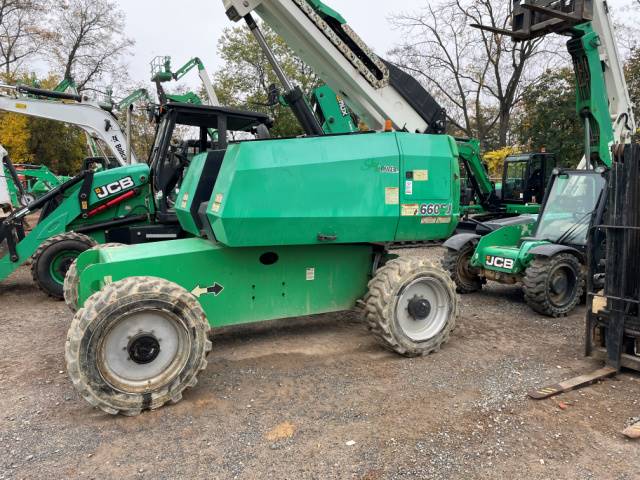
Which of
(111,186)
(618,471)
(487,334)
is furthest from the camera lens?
(111,186)

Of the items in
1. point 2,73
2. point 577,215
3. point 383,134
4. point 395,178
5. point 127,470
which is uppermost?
point 2,73

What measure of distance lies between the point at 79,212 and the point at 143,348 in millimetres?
4475

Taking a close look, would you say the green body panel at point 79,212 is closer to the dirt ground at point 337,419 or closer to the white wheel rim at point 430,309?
the dirt ground at point 337,419

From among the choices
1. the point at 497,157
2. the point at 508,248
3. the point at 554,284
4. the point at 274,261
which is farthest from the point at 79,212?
the point at 497,157

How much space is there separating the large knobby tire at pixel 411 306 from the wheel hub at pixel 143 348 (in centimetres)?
193

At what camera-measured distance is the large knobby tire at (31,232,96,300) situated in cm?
680

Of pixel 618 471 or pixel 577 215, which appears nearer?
pixel 618 471

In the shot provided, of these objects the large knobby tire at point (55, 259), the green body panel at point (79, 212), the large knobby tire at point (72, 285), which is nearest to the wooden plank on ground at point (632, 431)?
the large knobby tire at point (72, 285)

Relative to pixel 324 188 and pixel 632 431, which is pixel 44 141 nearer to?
pixel 324 188

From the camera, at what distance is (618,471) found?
9.37ft

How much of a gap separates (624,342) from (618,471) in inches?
64.5

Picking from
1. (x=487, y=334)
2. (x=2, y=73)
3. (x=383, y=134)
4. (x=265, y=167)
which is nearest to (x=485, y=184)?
(x=487, y=334)

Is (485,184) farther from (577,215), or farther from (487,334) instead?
(487,334)

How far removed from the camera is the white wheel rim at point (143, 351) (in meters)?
3.51
